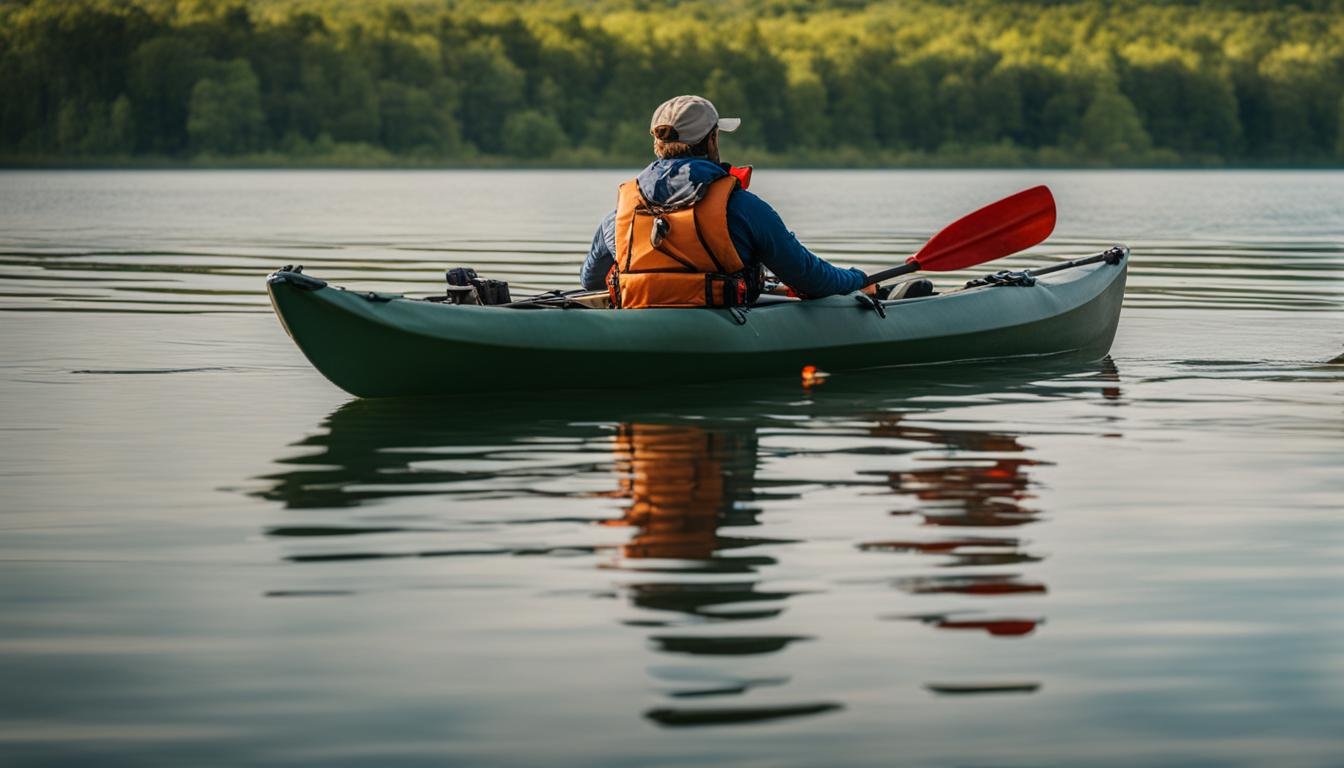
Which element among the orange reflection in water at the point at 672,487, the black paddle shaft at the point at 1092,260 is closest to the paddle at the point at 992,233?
the black paddle shaft at the point at 1092,260

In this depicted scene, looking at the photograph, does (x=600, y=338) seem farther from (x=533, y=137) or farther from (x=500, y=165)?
(x=533, y=137)

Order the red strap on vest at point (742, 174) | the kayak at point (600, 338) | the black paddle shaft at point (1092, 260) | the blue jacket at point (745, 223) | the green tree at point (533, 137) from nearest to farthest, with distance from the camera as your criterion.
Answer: the kayak at point (600, 338), the blue jacket at point (745, 223), the red strap on vest at point (742, 174), the black paddle shaft at point (1092, 260), the green tree at point (533, 137)

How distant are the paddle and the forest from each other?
301 feet

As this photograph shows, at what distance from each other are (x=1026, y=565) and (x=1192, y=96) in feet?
362

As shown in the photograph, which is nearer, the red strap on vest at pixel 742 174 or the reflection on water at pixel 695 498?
the reflection on water at pixel 695 498

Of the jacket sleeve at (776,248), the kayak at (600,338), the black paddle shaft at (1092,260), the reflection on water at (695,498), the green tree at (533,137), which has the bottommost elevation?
the reflection on water at (695,498)

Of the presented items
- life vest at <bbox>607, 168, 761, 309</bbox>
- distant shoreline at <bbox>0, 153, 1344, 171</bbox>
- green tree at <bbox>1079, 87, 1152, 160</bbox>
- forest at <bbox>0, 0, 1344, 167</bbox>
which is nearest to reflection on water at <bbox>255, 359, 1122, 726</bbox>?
life vest at <bbox>607, 168, 761, 309</bbox>

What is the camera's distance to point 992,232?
1164 cm

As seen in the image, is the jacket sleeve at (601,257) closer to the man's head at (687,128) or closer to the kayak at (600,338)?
the kayak at (600,338)

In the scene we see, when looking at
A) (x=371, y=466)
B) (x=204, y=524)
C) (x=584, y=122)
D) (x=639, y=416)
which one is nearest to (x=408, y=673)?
(x=204, y=524)

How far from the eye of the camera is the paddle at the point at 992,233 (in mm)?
11359

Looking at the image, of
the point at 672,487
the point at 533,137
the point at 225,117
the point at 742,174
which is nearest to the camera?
the point at 672,487

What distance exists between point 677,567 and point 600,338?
13.6 ft

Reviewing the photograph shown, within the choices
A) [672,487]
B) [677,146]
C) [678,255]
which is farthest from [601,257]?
[672,487]
